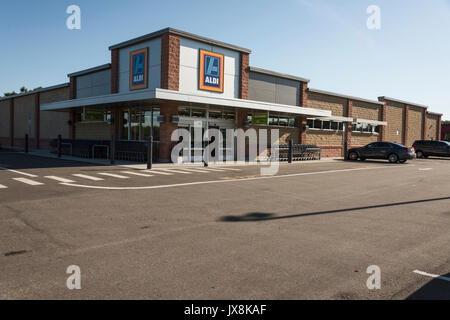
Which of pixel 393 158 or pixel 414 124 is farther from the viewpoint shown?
pixel 414 124

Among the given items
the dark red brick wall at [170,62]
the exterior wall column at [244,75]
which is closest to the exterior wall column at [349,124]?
the exterior wall column at [244,75]

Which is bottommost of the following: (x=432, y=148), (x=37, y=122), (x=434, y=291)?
(x=434, y=291)

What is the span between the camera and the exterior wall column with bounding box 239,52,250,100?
24453 mm

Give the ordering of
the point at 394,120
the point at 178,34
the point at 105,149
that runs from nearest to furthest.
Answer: the point at 178,34 → the point at 105,149 → the point at 394,120

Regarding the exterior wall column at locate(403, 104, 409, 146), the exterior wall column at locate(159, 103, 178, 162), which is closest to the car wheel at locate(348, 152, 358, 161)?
the exterior wall column at locate(159, 103, 178, 162)

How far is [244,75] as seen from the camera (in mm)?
24656

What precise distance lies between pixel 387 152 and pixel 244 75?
38.3 ft

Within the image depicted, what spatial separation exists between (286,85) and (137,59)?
38.6ft

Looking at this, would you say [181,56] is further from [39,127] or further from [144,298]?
[39,127]

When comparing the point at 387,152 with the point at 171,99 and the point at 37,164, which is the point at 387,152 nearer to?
the point at 171,99

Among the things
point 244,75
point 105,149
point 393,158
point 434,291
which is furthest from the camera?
point 393,158

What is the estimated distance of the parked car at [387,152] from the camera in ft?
81.7

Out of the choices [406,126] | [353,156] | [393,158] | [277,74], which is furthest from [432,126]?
[277,74]

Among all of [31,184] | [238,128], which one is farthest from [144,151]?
[31,184]
